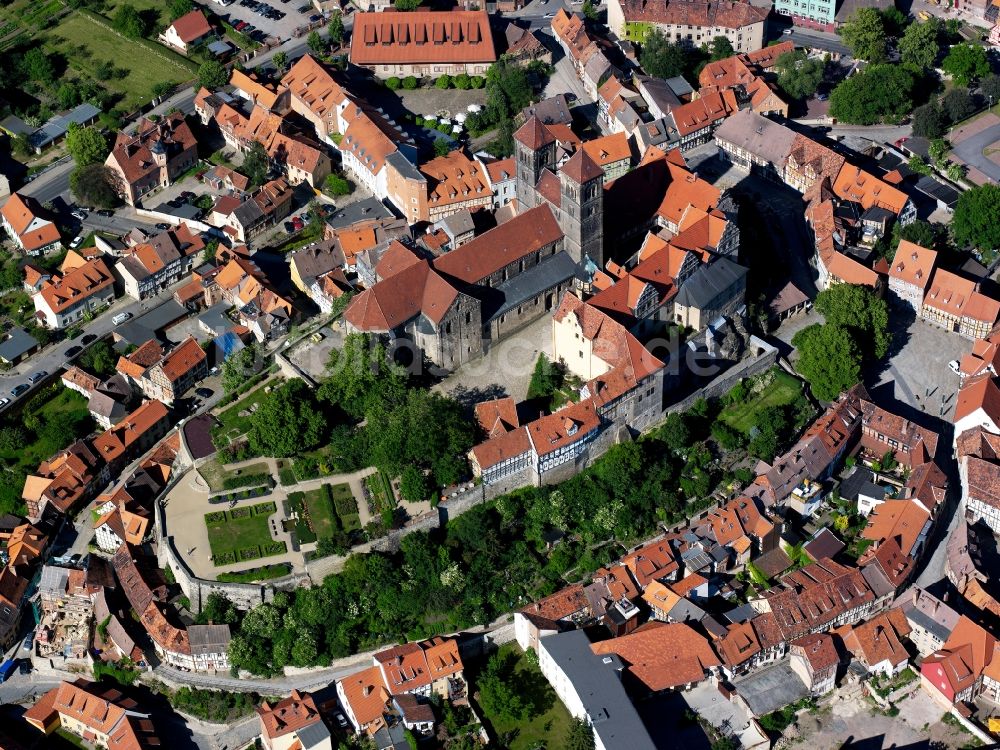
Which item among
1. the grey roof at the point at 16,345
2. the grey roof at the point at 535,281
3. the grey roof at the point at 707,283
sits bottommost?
the grey roof at the point at 16,345

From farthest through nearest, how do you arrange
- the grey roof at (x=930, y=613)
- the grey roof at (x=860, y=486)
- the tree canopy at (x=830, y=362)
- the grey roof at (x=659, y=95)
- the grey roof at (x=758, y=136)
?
the grey roof at (x=659, y=95) → the grey roof at (x=758, y=136) → the tree canopy at (x=830, y=362) → the grey roof at (x=860, y=486) → the grey roof at (x=930, y=613)

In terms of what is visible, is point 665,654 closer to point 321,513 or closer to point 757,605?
point 757,605

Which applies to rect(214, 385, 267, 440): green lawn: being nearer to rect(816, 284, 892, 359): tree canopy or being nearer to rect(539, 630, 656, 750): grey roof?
rect(539, 630, 656, 750): grey roof

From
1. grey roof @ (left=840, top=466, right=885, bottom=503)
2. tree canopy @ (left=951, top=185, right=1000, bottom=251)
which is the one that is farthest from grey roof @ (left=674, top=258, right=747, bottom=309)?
tree canopy @ (left=951, top=185, right=1000, bottom=251)

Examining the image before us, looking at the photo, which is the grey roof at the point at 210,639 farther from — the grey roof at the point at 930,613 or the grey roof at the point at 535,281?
the grey roof at the point at 930,613

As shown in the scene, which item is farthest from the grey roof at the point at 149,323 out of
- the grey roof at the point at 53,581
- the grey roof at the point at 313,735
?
the grey roof at the point at 313,735

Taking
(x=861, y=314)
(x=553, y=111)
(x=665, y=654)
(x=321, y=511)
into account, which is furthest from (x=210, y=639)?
(x=553, y=111)
